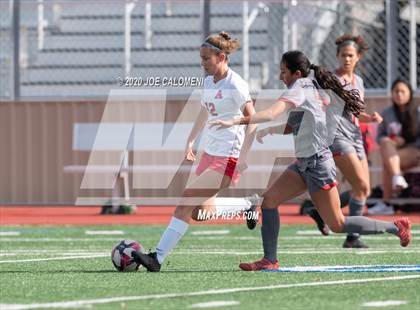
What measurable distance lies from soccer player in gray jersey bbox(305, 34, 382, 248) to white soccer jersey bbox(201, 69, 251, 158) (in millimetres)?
2028

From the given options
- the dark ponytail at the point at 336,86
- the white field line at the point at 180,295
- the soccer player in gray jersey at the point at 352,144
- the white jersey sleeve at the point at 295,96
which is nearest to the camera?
the white field line at the point at 180,295

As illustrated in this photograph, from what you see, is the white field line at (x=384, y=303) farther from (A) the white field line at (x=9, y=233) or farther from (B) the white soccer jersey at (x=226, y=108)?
(A) the white field line at (x=9, y=233)

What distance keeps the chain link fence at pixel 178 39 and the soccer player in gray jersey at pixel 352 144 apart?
639 cm

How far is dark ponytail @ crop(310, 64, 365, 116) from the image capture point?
954 centimetres

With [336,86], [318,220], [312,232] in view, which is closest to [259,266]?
[336,86]

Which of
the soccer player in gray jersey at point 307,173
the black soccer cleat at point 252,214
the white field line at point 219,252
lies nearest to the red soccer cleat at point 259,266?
the soccer player in gray jersey at point 307,173

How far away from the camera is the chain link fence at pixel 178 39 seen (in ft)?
60.9

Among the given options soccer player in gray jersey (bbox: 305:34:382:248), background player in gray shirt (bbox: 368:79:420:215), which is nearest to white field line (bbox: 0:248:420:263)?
soccer player in gray jersey (bbox: 305:34:382:248)

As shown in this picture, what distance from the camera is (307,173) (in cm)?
926

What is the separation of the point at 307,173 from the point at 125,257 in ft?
4.99

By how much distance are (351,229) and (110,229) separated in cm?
599

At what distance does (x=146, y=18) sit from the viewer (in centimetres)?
2117

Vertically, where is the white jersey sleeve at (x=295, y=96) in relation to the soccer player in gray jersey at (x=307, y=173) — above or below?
above

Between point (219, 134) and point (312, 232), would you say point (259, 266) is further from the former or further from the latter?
point (312, 232)
